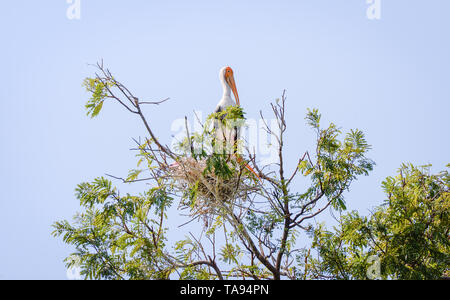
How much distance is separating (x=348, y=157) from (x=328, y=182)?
1.31ft

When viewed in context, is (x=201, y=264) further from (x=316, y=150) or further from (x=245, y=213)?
(x=316, y=150)

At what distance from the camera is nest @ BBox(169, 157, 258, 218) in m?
6.12

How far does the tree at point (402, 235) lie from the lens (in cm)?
572

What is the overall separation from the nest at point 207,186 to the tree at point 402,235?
1.24 meters

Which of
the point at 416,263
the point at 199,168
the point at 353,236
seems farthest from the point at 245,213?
the point at 416,263

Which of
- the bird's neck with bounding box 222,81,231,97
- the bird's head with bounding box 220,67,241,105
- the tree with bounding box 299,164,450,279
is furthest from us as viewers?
the bird's head with bounding box 220,67,241,105

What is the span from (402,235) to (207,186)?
2.19 meters

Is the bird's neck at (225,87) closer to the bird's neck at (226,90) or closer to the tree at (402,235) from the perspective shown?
the bird's neck at (226,90)

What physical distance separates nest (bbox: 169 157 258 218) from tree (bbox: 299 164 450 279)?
1240 mm

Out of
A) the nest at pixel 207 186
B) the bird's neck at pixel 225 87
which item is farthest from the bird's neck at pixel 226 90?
the nest at pixel 207 186

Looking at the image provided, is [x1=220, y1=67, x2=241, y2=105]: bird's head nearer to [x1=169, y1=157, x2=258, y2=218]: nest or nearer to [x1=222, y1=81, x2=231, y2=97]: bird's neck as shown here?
[x1=222, y1=81, x2=231, y2=97]: bird's neck

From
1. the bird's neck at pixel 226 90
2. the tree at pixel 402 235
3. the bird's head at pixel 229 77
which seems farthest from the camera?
the bird's head at pixel 229 77

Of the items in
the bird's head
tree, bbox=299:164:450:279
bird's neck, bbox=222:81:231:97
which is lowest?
tree, bbox=299:164:450:279

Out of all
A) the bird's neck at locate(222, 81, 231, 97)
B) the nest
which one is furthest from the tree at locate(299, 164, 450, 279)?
the bird's neck at locate(222, 81, 231, 97)
